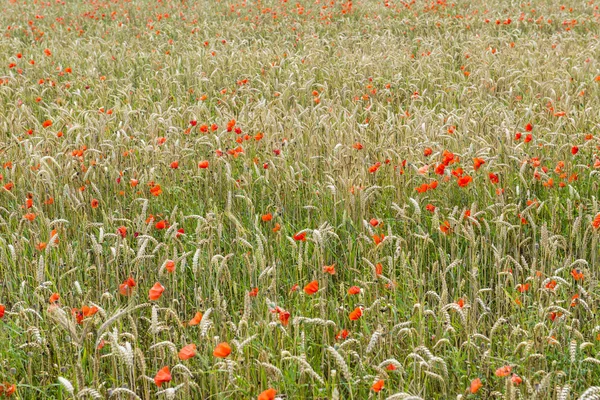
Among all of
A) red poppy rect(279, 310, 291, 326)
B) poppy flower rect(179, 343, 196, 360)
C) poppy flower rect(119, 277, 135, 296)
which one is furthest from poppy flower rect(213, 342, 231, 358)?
poppy flower rect(119, 277, 135, 296)

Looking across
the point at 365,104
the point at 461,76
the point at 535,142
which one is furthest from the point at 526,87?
the point at 535,142

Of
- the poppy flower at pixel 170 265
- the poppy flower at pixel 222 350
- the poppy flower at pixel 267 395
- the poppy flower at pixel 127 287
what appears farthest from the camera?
the poppy flower at pixel 170 265

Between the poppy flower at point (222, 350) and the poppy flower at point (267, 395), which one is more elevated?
the poppy flower at point (222, 350)

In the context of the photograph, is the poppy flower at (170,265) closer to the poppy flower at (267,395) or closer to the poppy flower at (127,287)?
the poppy flower at (127,287)

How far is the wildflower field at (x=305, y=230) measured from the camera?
205cm

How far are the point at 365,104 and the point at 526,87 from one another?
1.35 m

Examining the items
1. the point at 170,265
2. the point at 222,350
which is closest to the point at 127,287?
the point at 170,265

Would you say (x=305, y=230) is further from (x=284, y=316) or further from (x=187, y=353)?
(x=187, y=353)

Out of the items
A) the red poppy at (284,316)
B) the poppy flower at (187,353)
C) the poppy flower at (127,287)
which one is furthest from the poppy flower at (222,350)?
the poppy flower at (127,287)

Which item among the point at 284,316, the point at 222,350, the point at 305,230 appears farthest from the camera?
the point at 305,230

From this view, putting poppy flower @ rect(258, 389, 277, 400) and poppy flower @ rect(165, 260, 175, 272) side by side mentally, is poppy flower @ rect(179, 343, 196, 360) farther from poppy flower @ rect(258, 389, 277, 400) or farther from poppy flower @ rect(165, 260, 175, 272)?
poppy flower @ rect(165, 260, 175, 272)

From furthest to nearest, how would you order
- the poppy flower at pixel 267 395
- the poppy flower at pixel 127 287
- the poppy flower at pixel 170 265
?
1. the poppy flower at pixel 170 265
2. the poppy flower at pixel 127 287
3. the poppy flower at pixel 267 395

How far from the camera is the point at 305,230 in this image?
7.83ft

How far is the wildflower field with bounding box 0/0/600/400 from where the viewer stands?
205 cm
